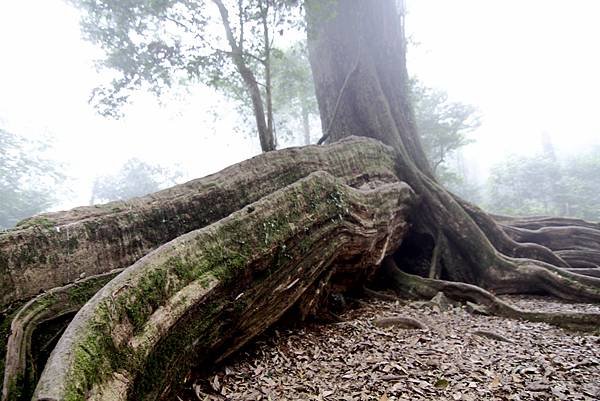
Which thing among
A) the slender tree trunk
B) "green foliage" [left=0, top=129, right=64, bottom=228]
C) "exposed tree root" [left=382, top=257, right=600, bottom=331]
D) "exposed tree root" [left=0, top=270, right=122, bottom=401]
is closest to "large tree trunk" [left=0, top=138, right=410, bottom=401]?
"exposed tree root" [left=0, top=270, right=122, bottom=401]

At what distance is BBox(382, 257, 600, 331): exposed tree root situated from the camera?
144 inches

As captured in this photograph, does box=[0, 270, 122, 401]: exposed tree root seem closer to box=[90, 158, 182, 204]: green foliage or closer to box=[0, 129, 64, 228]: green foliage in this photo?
box=[0, 129, 64, 228]: green foliage

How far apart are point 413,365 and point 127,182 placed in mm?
26599

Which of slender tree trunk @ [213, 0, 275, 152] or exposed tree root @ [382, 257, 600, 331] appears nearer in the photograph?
exposed tree root @ [382, 257, 600, 331]

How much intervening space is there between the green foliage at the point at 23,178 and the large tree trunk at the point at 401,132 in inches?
758

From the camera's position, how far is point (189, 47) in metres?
5.88

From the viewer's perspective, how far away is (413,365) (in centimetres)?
280

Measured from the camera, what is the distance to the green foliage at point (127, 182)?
A: 25422mm

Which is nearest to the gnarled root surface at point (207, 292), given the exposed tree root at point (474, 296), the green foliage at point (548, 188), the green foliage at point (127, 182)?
the exposed tree root at point (474, 296)

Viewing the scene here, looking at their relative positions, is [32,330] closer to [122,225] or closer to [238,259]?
[122,225]

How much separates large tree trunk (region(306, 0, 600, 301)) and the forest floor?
153 cm

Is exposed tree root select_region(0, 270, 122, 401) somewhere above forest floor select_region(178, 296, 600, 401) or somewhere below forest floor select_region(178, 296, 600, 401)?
above

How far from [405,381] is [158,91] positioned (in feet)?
22.0

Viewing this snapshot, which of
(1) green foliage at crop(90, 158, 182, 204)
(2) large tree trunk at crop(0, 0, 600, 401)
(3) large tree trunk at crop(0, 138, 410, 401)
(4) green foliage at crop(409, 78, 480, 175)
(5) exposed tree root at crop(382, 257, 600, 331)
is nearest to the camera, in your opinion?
(2) large tree trunk at crop(0, 0, 600, 401)
